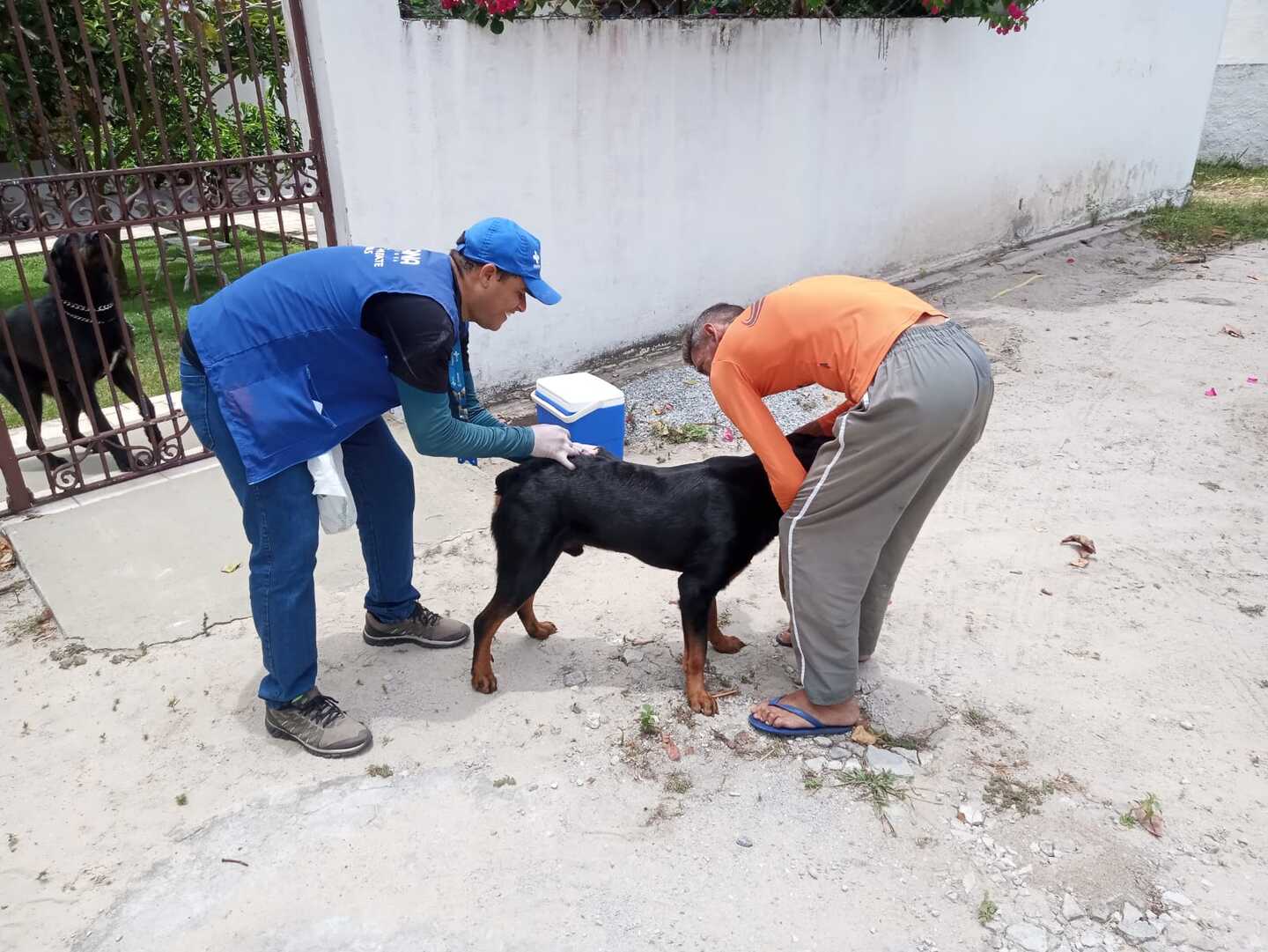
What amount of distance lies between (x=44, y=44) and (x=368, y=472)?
5.77 meters

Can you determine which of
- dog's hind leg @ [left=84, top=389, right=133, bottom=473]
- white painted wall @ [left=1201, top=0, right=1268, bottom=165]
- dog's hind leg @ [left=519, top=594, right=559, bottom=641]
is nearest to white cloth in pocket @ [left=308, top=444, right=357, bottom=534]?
dog's hind leg @ [left=519, top=594, right=559, bottom=641]

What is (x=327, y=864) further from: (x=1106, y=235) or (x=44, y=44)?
(x=1106, y=235)

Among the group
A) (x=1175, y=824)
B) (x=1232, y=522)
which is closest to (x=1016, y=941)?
(x=1175, y=824)

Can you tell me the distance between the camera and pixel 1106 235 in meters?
10.6

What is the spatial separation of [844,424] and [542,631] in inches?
62.9

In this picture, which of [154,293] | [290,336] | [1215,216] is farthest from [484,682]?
[1215,216]

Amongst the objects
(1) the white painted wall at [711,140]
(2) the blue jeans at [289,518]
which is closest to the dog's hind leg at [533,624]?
(2) the blue jeans at [289,518]

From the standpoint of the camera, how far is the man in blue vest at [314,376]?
105 inches

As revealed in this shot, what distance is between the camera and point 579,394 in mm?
4770

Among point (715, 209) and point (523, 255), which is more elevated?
point (523, 255)

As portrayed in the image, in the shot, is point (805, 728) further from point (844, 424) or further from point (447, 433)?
point (447, 433)

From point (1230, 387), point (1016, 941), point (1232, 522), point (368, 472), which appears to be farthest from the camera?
point (1230, 387)

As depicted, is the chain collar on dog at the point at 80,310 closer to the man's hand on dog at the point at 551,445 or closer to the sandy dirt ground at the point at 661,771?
the sandy dirt ground at the point at 661,771

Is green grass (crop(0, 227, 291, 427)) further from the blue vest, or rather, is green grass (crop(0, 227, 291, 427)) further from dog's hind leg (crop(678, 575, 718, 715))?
dog's hind leg (crop(678, 575, 718, 715))
